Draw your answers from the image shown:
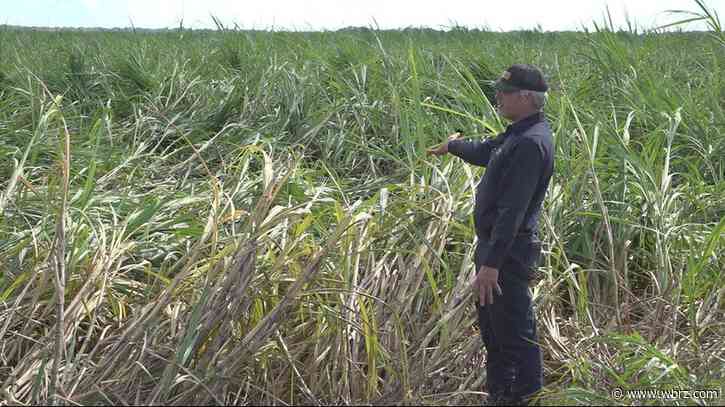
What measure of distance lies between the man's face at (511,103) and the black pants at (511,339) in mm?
426

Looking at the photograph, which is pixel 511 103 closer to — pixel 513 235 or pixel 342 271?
pixel 513 235

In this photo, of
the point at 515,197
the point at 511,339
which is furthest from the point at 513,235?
the point at 511,339

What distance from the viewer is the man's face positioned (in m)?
2.46

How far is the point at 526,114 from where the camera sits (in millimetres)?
2471

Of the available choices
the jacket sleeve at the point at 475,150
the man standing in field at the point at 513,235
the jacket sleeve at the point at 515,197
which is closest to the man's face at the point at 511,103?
the man standing in field at the point at 513,235

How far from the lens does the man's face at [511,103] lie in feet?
8.07

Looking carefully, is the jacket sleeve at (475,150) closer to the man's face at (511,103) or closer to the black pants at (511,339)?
the man's face at (511,103)

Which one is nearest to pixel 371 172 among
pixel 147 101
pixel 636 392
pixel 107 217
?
pixel 107 217

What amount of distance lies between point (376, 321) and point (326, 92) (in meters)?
2.87

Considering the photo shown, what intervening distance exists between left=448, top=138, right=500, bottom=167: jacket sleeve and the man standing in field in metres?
0.22

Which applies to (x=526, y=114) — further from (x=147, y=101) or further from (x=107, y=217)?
(x=147, y=101)

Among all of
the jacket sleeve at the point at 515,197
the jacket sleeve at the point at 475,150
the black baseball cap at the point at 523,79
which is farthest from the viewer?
the jacket sleeve at the point at 475,150

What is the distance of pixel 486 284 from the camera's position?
7.79 ft

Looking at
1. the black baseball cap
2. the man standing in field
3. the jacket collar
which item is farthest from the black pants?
the black baseball cap
